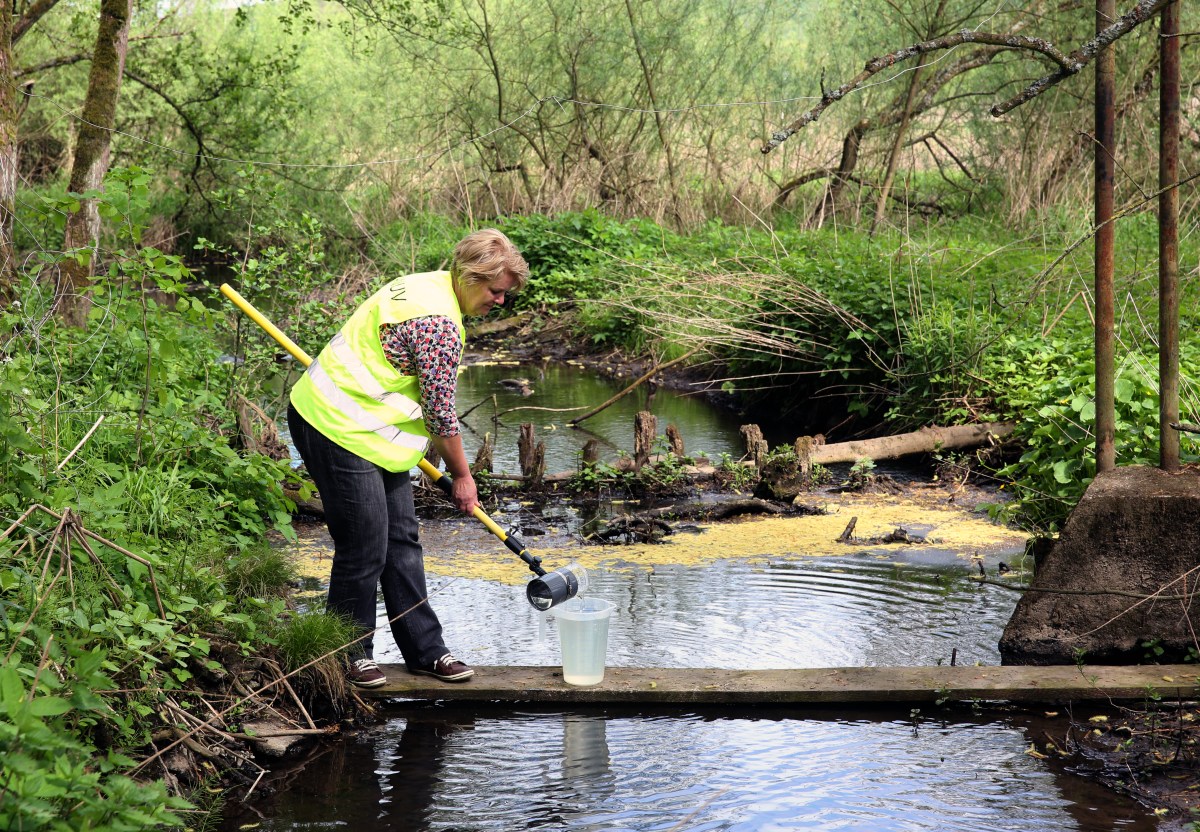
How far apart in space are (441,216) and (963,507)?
12383 mm

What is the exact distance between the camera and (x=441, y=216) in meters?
18.5

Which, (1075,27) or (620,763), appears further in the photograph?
(1075,27)

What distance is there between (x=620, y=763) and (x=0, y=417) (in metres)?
2.24

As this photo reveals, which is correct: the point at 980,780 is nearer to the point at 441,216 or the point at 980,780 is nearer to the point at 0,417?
the point at 0,417

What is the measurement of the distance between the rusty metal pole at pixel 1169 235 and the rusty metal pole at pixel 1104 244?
186mm

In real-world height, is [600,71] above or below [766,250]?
above

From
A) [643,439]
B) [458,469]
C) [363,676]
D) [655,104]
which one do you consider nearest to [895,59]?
[458,469]

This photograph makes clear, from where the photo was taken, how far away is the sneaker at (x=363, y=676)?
450 cm

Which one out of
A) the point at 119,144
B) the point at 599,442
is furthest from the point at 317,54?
the point at 599,442

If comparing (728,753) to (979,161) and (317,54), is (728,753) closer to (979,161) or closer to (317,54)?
(979,161)

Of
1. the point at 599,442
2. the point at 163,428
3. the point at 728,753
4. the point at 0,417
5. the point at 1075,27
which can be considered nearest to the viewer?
the point at 0,417

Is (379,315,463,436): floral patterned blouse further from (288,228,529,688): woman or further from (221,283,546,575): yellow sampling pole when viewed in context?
(221,283,546,575): yellow sampling pole

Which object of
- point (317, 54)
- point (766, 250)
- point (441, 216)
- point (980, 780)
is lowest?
point (980, 780)

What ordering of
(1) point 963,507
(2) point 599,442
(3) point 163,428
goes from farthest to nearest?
(2) point 599,442
(1) point 963,507
(3) point 163,428
